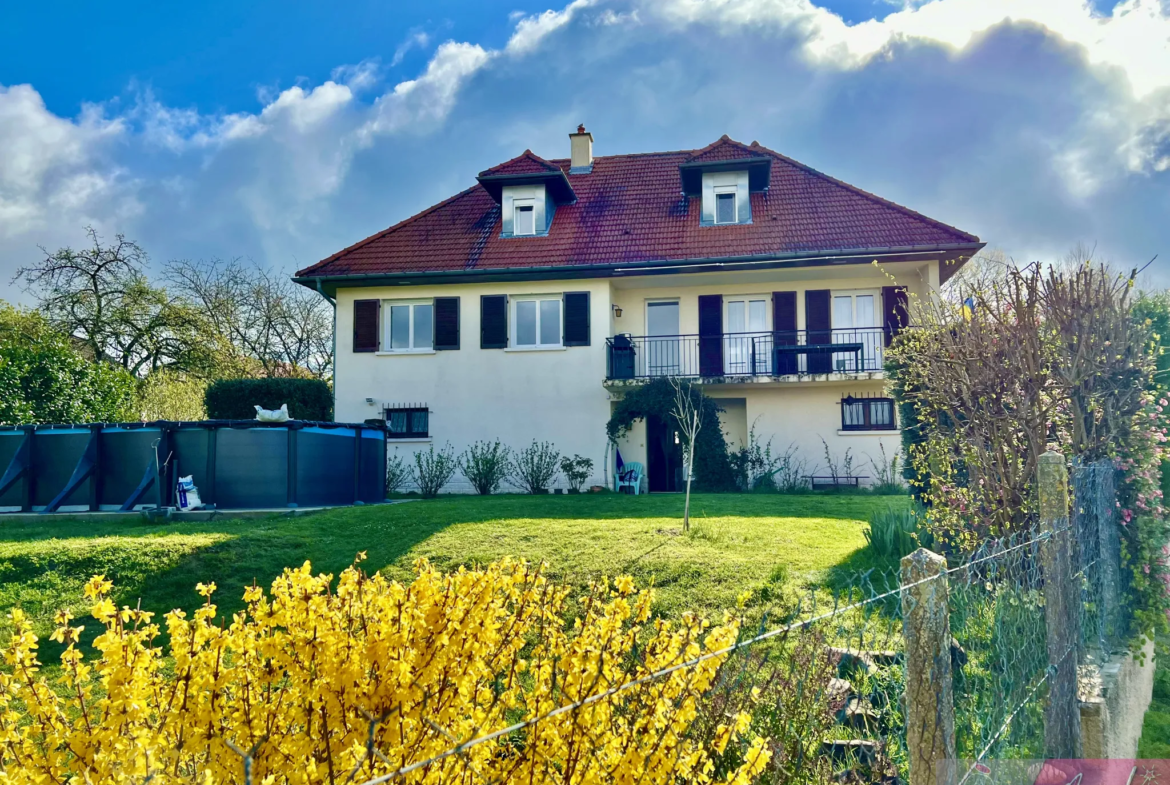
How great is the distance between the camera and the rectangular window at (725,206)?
22219mm

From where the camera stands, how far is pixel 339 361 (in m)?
21.8

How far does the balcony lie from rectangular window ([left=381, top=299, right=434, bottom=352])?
4841 mm

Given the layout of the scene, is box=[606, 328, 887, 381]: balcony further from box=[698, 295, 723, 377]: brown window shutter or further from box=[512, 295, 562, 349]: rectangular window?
box=[512, 295, 562, 349]: rectangular window

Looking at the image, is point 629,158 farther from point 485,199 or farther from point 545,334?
point 545,334

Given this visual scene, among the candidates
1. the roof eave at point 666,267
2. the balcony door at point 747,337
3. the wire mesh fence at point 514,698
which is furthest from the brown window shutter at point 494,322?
the wire mesh fence at point 514,698

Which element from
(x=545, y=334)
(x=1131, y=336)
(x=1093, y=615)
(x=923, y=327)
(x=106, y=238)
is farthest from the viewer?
(x=106, y=238)

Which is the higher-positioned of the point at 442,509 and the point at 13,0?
the point at 13,0

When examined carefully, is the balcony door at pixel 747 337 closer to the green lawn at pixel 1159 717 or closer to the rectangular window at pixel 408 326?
the rectangular window at pixel 408 326

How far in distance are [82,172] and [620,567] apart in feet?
83.8

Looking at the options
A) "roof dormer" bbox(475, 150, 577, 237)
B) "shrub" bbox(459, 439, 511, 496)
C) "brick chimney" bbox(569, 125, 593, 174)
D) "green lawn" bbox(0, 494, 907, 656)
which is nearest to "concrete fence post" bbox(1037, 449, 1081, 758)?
"green lawn" bbox(0, 494, 907, 656)

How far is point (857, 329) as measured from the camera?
19.9 metres

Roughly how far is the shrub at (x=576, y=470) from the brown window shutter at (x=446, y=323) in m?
4.26

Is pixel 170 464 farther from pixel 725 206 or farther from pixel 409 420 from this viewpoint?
pixel 725 206

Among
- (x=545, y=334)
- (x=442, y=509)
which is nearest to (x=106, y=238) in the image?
(x=545, y=334)
